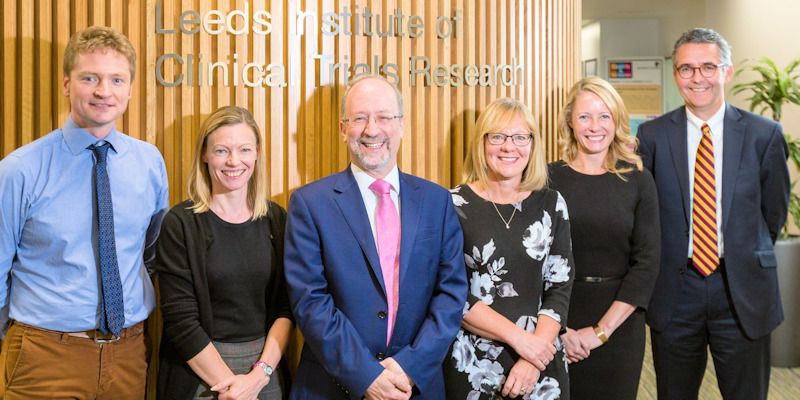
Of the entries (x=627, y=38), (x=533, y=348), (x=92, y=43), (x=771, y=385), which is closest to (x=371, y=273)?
(x=533, y=348)

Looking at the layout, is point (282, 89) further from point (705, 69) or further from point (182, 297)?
point (705, 69)

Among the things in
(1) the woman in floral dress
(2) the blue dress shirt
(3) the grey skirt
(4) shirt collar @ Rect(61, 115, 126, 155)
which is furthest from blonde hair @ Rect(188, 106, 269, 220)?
(1) the woman in floral dress

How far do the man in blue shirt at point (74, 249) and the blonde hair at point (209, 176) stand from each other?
10.0 inches

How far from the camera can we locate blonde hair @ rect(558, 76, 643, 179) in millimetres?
2861

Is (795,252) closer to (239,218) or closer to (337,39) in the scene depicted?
(337,39)

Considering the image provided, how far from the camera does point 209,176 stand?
8.52 ft

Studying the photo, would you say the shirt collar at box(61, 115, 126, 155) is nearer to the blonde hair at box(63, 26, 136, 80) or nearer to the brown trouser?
the blonde hair at box(63, 26, 136, 80)

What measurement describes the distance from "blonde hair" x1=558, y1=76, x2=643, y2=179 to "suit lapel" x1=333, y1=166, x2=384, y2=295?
1087 mm

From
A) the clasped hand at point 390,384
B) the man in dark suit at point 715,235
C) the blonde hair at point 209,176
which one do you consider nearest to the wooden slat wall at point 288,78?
the blonde hair at point 209,176

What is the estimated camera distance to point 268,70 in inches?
120

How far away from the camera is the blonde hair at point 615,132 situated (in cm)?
286

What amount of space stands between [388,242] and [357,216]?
149mm

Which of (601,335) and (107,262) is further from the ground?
(107,262)

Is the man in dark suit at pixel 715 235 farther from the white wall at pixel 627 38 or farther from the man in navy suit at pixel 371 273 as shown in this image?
the white wall at pixel 627 38
